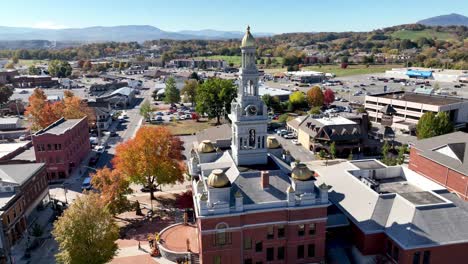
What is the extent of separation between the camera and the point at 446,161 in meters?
61.4

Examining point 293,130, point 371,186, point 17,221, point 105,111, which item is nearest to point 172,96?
point 105,111

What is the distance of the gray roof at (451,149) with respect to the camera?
5938cm

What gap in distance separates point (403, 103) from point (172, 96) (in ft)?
297

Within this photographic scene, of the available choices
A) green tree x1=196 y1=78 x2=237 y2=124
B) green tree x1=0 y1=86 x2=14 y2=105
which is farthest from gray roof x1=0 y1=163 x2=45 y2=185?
green tree x1=0 y1=86 x2=14 y2=105

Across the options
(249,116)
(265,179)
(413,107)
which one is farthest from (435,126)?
(265,179)

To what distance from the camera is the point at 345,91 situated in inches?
7436

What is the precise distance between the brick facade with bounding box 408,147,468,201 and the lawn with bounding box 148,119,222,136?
66.8 m

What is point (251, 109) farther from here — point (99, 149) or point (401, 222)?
point (99, 149)

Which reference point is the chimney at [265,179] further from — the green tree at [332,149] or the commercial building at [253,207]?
the green tree at [332,149]

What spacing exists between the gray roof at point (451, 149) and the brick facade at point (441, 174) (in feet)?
2.76

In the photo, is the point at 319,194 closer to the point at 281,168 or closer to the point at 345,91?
the point at 281,168

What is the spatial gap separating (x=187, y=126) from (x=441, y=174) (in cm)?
8016

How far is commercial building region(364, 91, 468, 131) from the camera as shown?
348 ft

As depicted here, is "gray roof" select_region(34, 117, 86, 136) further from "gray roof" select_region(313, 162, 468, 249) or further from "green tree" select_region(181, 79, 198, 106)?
"green tree" select_region(181, 79, 198, 106)
